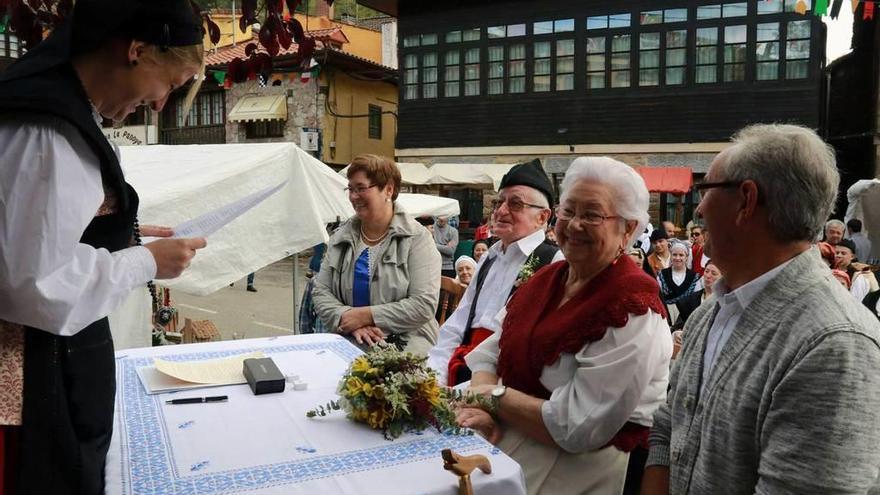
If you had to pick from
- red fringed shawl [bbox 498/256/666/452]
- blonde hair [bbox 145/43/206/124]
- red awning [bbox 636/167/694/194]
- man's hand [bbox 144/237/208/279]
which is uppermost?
red awning [bbox 636/167/694/194]

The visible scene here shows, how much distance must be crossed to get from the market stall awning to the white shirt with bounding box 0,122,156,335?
22.9m

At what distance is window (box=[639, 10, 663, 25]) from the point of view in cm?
1980

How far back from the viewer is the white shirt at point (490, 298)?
3.37 meters

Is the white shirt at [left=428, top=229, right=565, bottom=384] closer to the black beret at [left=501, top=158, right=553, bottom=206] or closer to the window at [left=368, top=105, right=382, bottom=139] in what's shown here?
the black beret at [left=501, top=158, right=553, bottom=206]

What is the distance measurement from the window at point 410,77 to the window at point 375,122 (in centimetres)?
231

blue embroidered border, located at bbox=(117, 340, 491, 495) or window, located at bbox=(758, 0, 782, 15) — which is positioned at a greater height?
window, located at bbox=(758, 0, 782, 15)

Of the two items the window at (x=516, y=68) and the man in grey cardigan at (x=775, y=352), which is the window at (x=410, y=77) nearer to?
the window at (x=516, y=68)

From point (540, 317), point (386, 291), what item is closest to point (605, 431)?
point (540, 317)

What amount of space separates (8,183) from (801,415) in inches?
70.5

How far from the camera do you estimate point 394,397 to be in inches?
78.6

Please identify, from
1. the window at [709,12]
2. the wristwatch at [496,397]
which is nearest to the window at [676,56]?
the window at [709,12]

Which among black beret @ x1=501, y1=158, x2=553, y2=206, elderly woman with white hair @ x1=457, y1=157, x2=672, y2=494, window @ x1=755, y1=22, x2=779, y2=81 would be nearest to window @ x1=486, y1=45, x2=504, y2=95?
window @ x1=755, y1=22, x2=779, y2=81

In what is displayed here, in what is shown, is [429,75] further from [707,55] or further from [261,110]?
[707,55]

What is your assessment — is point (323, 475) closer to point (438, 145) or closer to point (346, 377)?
point (346, 377)
